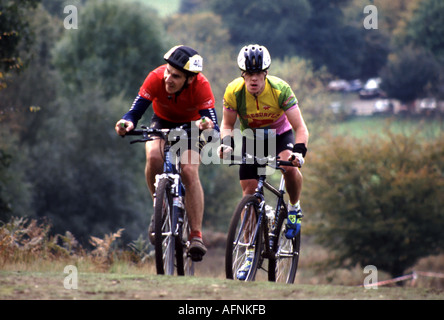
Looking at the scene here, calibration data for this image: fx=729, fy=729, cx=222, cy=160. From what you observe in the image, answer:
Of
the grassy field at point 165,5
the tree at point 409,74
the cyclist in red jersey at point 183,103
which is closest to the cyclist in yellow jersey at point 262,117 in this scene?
the cyclist in red jersey at point 183,103

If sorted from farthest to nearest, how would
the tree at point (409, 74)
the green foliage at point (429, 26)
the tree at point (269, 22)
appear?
the tree at point (269, 22) → the green foliage at point (429, 26) → the tree at point (409, 74)

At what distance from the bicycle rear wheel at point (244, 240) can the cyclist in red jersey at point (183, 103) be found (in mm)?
487

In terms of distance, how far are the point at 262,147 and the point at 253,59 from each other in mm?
1101

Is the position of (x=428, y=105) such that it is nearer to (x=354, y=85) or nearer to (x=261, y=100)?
(x=354, y=85)

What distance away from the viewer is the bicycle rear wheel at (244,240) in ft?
22.8

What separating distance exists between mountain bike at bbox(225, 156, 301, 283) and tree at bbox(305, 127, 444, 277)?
2641 cm

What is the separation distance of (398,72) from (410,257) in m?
47.3

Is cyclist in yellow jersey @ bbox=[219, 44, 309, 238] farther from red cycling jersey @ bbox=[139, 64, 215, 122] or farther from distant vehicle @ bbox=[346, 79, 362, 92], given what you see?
distant vehicle @ bbox=[346, 79, 362, 92]

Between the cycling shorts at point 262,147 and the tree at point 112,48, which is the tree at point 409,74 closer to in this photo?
the tree at point 112,48

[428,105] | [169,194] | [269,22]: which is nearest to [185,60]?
[169,194]

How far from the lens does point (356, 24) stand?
9306 cm

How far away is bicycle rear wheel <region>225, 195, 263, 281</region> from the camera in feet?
22.8

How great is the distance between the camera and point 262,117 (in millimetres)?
7672

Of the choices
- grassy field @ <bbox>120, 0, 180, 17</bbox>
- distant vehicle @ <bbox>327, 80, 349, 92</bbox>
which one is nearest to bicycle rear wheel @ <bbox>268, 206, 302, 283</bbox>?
distant vehicle @ <bbox>327, 80, 349, 92</bbox>
